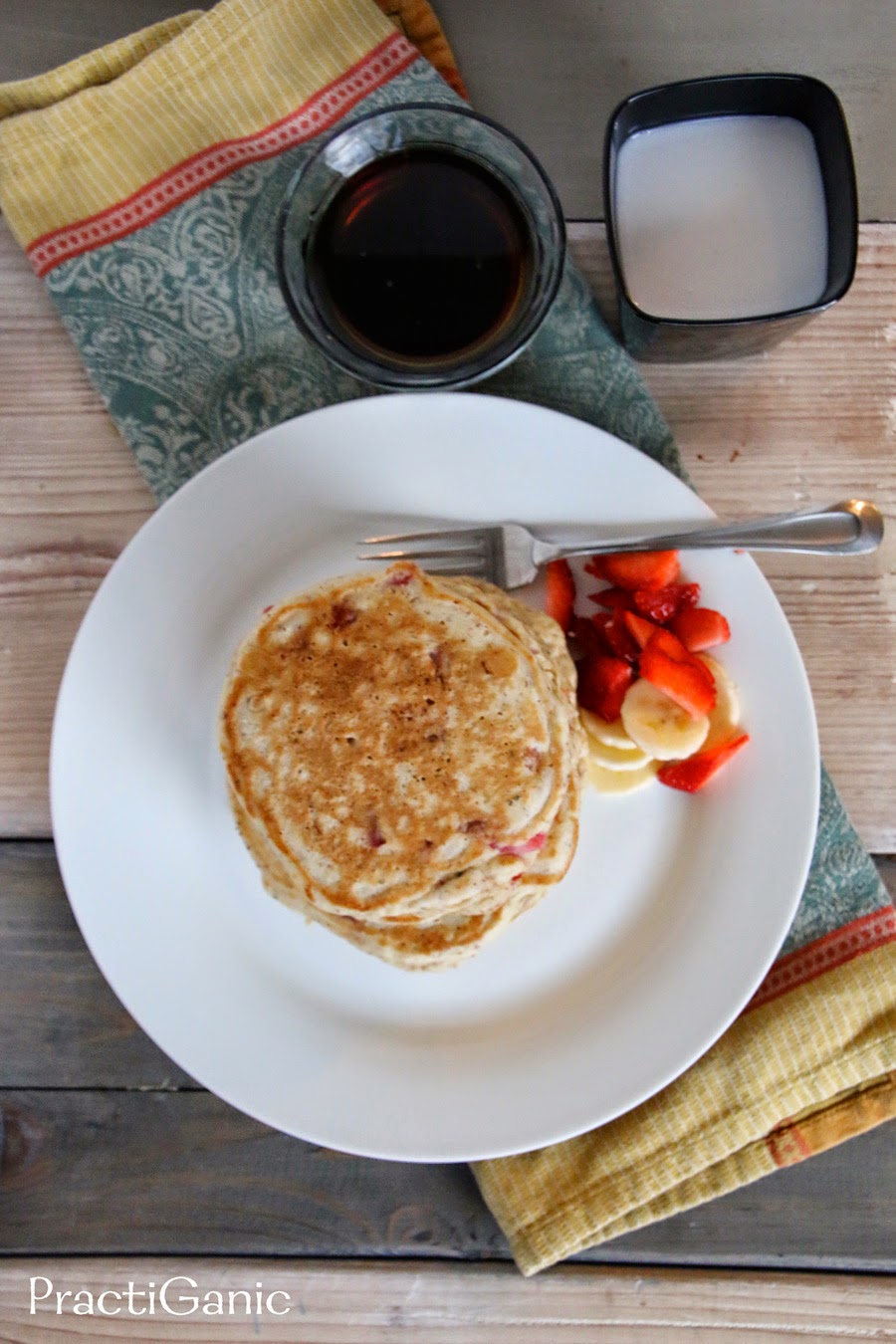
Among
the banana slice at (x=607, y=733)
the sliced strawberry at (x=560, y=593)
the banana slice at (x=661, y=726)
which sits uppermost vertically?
the sliced strawberry at (x=560, y=593)

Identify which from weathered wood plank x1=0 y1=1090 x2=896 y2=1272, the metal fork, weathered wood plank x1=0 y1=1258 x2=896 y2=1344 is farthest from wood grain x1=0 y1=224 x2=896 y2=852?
weathered wood plank x1=0 y1=1258 x2=896 y2=1344

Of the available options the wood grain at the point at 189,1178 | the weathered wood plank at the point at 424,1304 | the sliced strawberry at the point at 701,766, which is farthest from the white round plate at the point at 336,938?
the weathered wood plank at the point at 424,1304

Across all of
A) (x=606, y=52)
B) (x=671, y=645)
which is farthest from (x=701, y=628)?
(x=606, y=52)

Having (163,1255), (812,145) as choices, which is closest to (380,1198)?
(163,1255)

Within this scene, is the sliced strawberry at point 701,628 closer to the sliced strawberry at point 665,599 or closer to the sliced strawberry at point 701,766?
the sliced strawberry at point 665,599

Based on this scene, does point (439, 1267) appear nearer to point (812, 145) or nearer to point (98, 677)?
point (98, 677)

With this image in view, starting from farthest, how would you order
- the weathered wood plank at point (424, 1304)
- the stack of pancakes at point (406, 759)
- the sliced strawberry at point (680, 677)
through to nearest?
1. the weathered wood plank at point (424, 1304)
2. the sliced strawberry at point (680, 677)
3. the stack of pancakes at point (406, 759)

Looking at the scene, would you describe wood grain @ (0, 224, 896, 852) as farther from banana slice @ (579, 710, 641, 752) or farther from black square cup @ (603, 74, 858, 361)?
banana slice @ (579, 710, 641, 752)

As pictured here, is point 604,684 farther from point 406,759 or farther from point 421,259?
point 421,259
